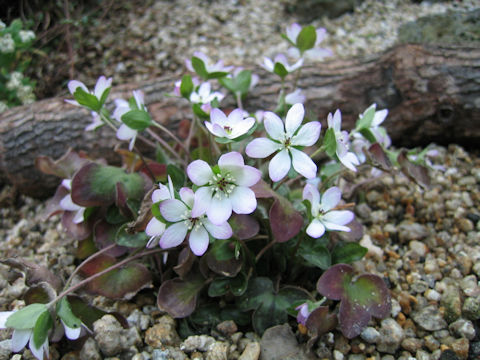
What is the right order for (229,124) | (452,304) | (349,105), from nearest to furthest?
1. (229,124)
2. (452,304)
3. (349,105)

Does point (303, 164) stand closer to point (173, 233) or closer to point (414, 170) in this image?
point (173, 233)

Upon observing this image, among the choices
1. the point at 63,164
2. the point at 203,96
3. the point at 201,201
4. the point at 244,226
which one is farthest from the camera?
the point at 63,164

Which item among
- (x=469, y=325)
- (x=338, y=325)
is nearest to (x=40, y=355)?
(x=338, y=325)

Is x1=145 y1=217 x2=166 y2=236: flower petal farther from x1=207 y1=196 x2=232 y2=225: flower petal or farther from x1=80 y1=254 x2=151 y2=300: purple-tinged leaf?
x1=80 y1=254 x2=151 y2=300: purple-tinged leaf

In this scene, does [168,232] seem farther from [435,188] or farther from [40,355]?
[435,188]

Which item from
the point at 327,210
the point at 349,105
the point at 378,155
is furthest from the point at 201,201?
the point at 349,105

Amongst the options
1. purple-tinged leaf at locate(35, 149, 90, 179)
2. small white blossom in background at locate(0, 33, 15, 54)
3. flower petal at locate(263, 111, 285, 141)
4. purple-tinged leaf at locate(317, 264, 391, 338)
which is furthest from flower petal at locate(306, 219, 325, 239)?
small white blossom in background at locate(0, 33, 15, 54)
